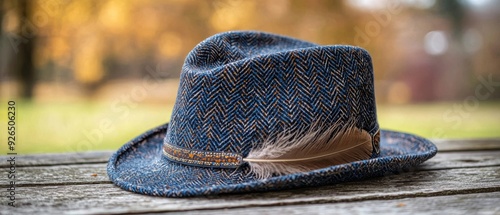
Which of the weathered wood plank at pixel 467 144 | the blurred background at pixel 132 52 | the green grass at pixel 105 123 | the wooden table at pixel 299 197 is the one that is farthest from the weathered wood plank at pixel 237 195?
the blurred background at pixel 132 52

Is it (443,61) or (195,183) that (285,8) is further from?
(195,183)

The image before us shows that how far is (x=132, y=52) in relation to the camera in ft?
19.1

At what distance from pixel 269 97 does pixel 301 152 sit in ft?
0.63

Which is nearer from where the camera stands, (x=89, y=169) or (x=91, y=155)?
(x=89, y=169)

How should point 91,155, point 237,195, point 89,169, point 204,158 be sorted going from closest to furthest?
point 237,195 → point 204,158 → point 89,169 → point 91,155

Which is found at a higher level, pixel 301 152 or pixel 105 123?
pixel 301 152

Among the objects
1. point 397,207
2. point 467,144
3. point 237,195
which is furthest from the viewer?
point 467,144

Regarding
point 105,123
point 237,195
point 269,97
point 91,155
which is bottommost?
point 105,123

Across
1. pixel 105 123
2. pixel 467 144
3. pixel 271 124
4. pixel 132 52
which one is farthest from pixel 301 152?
pixel 132 52

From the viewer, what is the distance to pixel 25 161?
2.17 m

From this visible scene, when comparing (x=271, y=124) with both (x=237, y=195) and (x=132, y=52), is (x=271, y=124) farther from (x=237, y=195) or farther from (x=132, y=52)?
(x=132, y=52)

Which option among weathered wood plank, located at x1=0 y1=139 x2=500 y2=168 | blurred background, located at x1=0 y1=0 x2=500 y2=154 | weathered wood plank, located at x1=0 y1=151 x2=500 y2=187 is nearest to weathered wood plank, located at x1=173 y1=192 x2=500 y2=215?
weathered wood plank, located at x1=0 y1=151 x2=500 y2=187

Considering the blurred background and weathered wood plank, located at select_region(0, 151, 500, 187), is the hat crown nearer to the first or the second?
weathered wood plank, located at select_region(0, 151, 500, 187)

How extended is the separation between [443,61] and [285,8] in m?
2.92
